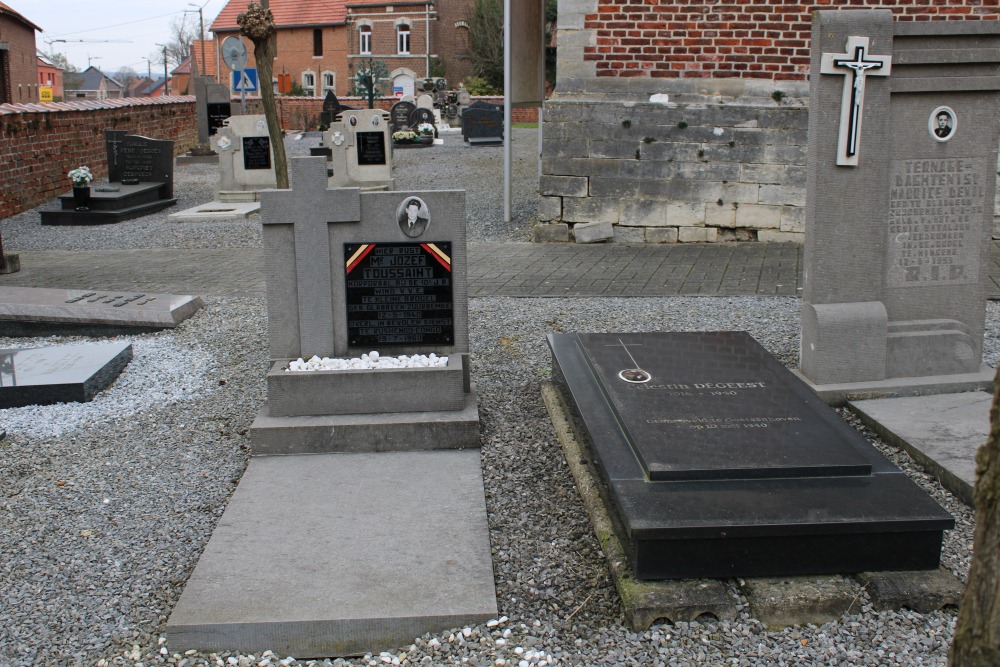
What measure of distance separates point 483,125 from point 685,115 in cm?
1362

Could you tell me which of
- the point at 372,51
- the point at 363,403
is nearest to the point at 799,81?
the point at 363,403

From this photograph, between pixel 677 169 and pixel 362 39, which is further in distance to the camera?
pixel 362 39

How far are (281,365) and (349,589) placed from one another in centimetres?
187

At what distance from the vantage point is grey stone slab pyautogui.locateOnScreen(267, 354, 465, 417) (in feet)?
15.4

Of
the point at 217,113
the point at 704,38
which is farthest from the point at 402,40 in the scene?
the point at 704,38

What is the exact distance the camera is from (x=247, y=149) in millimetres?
15305

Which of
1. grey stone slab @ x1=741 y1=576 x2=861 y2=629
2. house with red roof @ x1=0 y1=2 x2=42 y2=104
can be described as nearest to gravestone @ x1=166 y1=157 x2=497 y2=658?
grey stone slab @ x1=741 y1=576 x2=861 y2=629

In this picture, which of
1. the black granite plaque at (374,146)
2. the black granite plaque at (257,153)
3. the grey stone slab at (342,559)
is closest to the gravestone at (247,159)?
the black granite plaque at (257,153)

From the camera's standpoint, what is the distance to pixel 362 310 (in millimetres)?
4988

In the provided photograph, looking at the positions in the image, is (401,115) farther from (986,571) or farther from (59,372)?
(986,571)

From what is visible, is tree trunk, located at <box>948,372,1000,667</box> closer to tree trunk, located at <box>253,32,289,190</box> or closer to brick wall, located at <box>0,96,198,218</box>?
tree trunk, located at <box>253,32,289,190</box>

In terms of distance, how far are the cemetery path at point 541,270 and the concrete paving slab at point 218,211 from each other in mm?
2411

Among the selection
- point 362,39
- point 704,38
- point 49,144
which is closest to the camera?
point 704,38

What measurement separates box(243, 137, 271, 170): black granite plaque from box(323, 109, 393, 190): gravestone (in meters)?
1.10
